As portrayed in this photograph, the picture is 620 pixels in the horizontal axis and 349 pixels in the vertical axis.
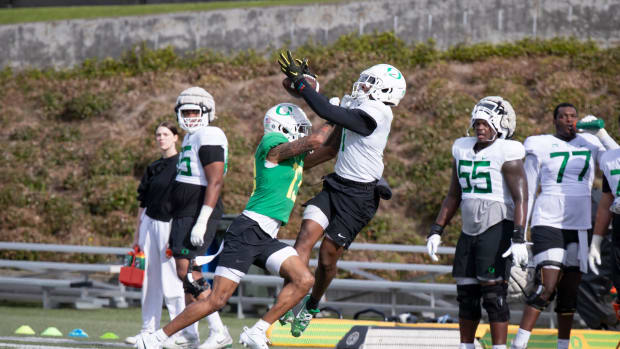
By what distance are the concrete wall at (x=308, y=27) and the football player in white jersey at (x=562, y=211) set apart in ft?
38.7

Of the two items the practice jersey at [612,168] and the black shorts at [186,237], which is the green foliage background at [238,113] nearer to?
the practice jersey at [612,168]

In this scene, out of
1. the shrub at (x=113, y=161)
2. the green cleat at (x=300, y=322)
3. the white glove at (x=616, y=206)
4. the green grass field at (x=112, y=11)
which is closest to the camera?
the green cleat at (x=300, y=322)

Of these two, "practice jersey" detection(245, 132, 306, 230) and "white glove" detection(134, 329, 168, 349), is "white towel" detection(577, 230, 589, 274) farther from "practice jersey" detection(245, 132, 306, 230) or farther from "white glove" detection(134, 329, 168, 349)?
"white glove" detection(134, 329, 168, 349)

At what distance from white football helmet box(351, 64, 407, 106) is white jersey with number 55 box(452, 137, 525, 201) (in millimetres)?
741

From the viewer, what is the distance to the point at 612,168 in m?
7.36

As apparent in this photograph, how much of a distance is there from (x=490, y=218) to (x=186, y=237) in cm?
278

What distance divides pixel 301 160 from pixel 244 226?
2.25 ft

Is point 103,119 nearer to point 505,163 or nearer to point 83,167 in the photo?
point 83,167

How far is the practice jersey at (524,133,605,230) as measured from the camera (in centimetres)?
773

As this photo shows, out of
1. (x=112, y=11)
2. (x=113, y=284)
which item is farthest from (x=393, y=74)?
(x=112, y=11)

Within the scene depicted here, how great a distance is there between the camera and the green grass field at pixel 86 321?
30.6 feet

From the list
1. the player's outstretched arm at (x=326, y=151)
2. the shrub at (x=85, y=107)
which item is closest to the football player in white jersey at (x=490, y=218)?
the player's outstretched arm at (x=326, y=151)

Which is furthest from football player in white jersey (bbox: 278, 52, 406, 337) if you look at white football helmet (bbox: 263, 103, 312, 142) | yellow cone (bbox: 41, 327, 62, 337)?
yellow cone (bbox: 41, 327, 62, 337)

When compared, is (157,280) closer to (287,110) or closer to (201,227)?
(201,227)
